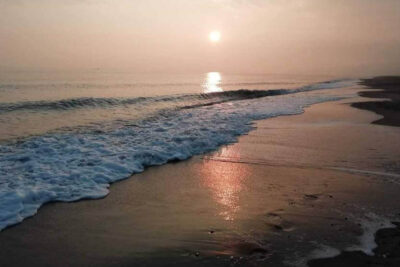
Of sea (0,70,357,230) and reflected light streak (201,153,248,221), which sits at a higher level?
sea (0,70,357,230)

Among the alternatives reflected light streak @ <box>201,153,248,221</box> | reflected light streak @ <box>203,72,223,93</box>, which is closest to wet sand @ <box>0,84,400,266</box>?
reflected light streak @ <box>201,153,248,221</box>

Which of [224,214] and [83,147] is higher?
[83,147]

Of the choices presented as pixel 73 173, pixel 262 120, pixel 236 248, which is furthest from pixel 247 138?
pixel 236 248

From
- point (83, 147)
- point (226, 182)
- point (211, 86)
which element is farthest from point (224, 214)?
point (211, 86)

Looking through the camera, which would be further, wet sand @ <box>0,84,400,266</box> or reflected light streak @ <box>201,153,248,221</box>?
reflected light streak @ <box>201,153,248,221</box>

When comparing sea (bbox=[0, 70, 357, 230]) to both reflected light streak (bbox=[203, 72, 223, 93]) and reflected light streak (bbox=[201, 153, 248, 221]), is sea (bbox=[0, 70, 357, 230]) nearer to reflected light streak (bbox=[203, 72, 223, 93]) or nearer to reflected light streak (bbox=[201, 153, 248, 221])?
reflected light streak (bbox=[201, 153, 248, 221])

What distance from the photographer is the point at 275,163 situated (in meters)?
9.12

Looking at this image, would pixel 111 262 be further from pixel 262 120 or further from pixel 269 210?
pixel 262 120

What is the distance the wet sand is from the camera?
15.2ft

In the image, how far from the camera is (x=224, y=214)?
234 inches

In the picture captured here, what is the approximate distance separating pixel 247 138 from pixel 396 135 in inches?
194

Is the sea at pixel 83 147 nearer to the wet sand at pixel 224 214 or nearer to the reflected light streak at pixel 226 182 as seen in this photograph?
the wet sand at pixel 224 214

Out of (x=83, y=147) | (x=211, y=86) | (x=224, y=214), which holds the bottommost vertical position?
(x=224, y=214)

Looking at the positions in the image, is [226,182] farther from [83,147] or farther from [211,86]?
[211,86]
